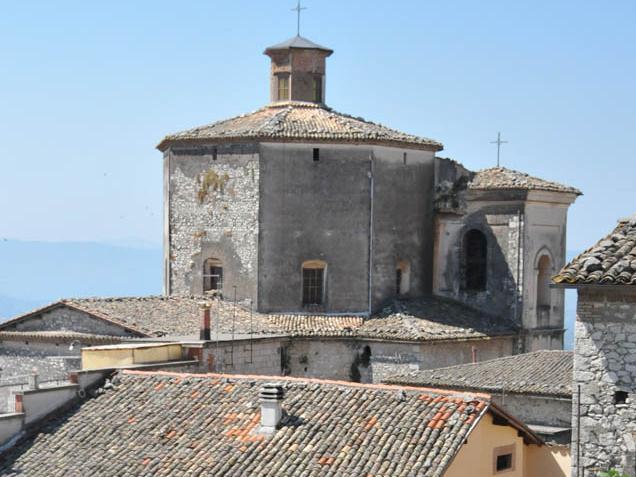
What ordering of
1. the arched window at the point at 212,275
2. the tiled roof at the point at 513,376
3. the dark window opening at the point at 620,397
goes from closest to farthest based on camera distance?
the dark window opening at the point at 620,397 → the tiled roof at the point at 513,376 → the arched window at the point at 212,275

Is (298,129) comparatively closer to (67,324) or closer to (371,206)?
(371,206)

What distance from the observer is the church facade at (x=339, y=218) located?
122 feet

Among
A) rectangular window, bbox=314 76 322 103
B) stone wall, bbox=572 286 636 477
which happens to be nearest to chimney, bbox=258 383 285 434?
stone wall, bbox=572 286 636 477

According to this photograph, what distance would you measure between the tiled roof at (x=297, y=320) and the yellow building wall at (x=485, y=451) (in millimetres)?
12986

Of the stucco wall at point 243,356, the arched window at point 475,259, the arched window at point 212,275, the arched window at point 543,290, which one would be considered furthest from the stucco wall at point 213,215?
the arched window at point 543,290

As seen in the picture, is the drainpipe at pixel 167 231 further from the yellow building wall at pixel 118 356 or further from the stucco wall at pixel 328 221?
the yellow building wall at pixel 118 356

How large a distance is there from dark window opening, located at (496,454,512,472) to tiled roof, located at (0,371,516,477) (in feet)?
3.95

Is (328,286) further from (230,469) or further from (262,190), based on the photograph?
(230,469)

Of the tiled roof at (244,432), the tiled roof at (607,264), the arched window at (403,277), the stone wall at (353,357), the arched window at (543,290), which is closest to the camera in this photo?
the tiled roof at (607,264)

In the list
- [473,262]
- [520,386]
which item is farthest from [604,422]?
[473,262]

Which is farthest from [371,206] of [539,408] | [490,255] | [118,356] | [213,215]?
[118,356]

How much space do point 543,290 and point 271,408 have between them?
2096cm

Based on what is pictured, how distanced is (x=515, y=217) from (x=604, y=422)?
2221 centimetres

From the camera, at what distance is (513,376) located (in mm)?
29031
